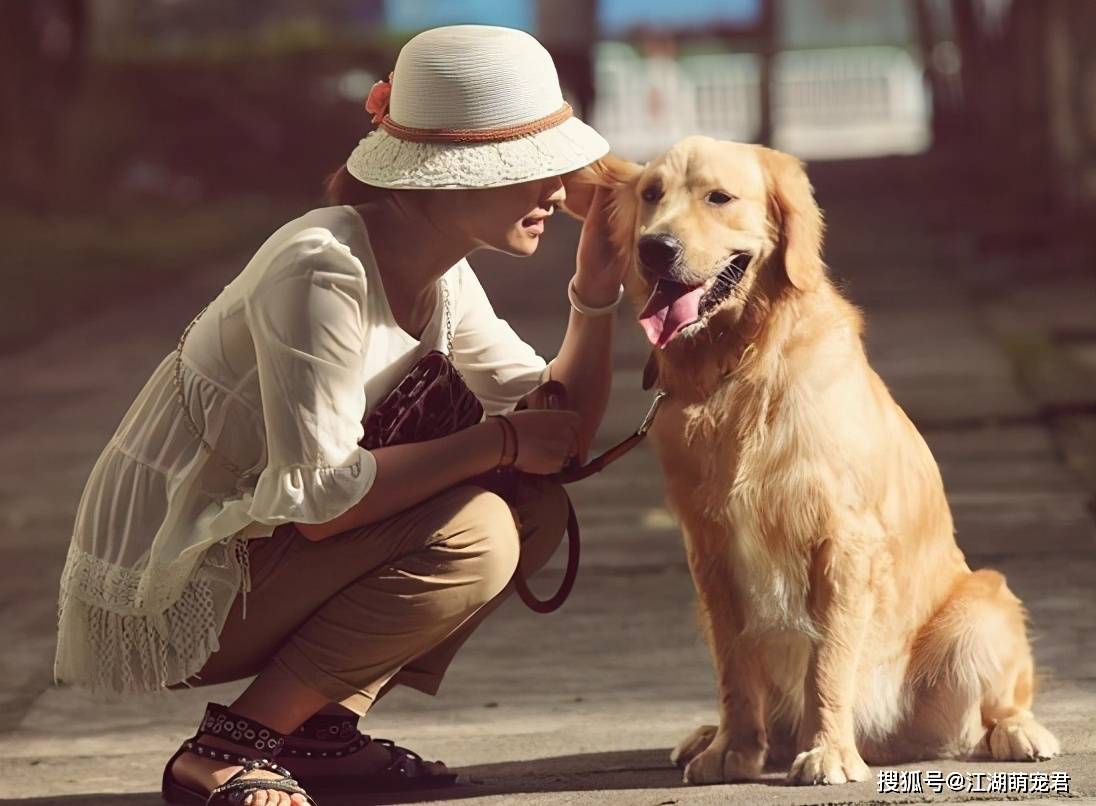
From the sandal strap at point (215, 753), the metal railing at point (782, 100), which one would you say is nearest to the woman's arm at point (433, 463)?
the sandal strap at point (215, 753)

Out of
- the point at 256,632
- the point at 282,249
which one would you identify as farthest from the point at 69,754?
the point at 282,249

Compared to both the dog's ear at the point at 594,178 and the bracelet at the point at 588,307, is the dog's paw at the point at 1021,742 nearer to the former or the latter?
the bracelet at the point at 588,307

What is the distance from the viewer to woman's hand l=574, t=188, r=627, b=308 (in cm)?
354

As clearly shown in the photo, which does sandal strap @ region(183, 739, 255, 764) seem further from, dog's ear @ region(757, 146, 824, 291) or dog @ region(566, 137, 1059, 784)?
dog's ear @ region(757, 146, 824, 291)

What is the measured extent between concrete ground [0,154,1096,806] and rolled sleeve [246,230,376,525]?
668mm

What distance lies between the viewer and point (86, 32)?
745 inches

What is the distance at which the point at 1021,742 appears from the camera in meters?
3.43

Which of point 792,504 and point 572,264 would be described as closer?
point 792,504

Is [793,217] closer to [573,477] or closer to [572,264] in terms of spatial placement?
[573,477]

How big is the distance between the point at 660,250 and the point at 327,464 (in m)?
0.69

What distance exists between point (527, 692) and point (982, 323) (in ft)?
23.5

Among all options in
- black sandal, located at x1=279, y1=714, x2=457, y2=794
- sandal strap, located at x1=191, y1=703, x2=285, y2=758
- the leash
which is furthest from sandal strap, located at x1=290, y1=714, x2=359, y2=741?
the leash

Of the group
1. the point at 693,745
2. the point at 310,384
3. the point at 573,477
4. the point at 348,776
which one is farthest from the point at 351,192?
the point at 693,745

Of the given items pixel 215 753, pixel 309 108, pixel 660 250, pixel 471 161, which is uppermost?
pixel 471 161
